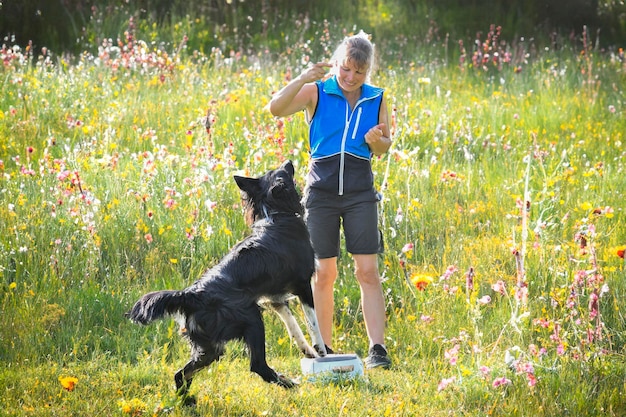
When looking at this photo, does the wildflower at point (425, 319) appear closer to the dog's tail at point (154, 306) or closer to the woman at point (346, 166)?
the woman at point (346, 166)

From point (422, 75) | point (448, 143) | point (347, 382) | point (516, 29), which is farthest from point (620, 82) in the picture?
point (347, 382)

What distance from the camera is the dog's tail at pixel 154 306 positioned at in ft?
13.7

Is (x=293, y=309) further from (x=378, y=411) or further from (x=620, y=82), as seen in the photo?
(x=620, y=82)

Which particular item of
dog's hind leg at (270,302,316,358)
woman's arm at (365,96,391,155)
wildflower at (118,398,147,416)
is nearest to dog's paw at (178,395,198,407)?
wildflower at (118,398,147,416)

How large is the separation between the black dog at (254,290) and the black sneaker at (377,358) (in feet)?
1.18

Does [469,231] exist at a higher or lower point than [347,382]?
higher

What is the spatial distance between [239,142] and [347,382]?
147 inches

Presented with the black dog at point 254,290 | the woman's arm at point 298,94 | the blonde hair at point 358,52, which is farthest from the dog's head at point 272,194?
the blonde hair at point 358,52

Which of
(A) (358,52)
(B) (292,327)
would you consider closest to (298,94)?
(A) (358,52)

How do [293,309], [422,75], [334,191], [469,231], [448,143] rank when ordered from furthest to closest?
[422,75] → [448,143] → [469,231] → [293,309] → [334,191]

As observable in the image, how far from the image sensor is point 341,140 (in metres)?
5.30

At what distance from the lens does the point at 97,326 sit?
5672mm

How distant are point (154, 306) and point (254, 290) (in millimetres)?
657

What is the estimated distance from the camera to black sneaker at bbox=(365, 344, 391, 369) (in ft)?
17.4
